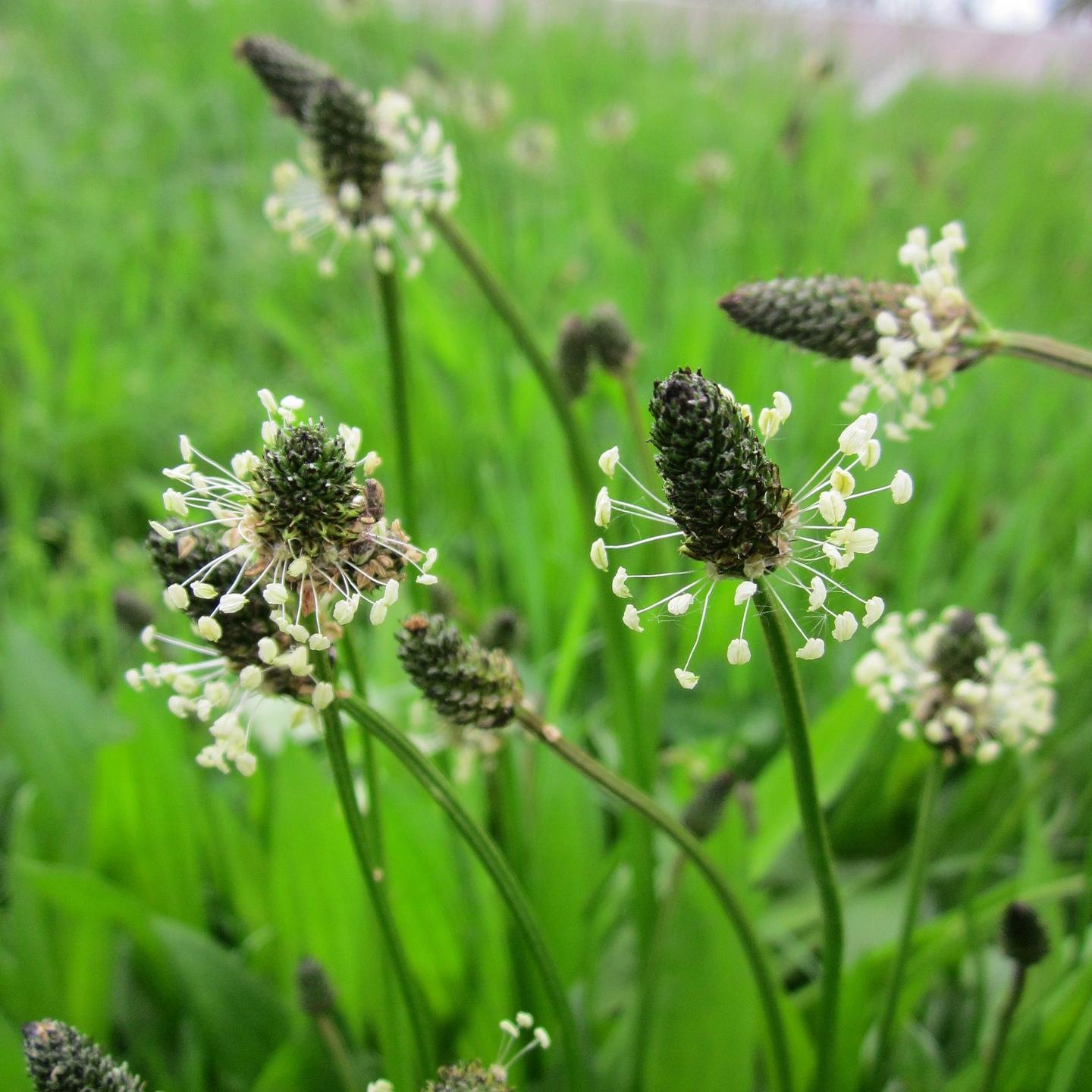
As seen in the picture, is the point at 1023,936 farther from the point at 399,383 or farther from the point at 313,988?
the point at 399,383

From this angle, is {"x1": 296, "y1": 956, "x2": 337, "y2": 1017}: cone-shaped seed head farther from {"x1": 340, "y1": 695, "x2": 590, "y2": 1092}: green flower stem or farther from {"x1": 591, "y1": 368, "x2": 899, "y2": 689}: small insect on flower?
{"x1": 591, "y1": 368, "x2": 899, "y2": 689}: small insect on flower

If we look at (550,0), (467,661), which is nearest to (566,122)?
(550,0)

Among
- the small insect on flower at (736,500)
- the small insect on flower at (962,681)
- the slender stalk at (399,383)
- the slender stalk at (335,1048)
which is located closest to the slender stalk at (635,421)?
the slender stalk at (399,383)

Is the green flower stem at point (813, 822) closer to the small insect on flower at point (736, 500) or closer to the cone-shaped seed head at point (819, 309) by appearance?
the small insect on flower at point (736, 500)

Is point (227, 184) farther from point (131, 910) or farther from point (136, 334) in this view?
point (131, 910)

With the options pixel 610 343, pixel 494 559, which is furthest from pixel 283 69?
pixel 494 559

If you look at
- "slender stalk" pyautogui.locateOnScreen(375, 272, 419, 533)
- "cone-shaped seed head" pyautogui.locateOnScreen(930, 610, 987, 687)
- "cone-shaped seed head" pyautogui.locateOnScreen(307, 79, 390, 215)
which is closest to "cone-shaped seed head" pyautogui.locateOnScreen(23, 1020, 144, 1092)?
"slender stalk" pyautogui.locateOnScreen(375, 272, 419, 533)
